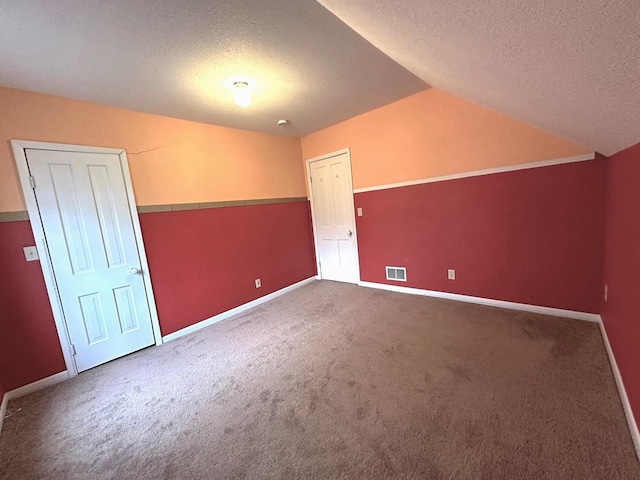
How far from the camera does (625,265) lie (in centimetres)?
162

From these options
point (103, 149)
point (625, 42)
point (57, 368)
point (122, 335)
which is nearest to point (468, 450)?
point (625, 42)

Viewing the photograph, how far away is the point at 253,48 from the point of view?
72.4 inches

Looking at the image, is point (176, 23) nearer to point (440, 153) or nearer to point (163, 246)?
point (163, 246)

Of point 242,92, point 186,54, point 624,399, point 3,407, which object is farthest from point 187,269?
point 624,399

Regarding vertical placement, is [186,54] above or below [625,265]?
above

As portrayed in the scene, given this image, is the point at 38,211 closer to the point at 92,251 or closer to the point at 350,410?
the point at 92,251

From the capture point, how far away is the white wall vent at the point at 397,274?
142 inches

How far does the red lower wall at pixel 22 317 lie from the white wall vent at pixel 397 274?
369cm

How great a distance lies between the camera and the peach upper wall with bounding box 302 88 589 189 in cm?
252

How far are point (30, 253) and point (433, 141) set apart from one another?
408 cm

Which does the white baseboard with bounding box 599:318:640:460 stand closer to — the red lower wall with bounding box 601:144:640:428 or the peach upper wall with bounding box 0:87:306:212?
the red lower wall with bounding box 601:144:640:428

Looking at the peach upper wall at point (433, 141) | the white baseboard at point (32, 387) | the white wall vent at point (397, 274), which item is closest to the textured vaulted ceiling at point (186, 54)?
the peach upper wall at point (433, 141)

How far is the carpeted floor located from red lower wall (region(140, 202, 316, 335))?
60 cm

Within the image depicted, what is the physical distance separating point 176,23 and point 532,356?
3.37 metres
